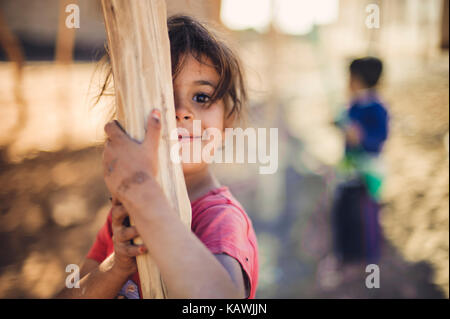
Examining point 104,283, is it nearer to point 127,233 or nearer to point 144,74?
point 127,233

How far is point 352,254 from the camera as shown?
3125 millimetres

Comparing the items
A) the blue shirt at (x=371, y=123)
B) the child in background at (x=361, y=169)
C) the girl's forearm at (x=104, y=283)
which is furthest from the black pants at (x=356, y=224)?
the girl's forearm at (x=104, y=283)

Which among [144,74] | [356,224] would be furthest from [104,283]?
[356,224]

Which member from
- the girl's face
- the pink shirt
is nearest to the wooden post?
the pink shirt

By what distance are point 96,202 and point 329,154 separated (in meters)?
3.41

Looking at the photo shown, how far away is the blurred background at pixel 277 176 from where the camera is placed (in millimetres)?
2926

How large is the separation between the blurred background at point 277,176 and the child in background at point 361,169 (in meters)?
0.22

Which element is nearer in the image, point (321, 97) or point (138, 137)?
point (138, 137)

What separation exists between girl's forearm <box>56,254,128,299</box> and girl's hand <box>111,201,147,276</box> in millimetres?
70

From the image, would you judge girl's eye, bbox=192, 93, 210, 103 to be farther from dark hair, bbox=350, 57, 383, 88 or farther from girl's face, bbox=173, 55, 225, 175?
dark hair, bbox=350, 57, 383, 88

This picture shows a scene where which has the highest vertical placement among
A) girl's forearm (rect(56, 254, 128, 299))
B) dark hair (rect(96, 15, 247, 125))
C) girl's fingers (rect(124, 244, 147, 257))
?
dark hair (rect(96, 15, 247, 125))

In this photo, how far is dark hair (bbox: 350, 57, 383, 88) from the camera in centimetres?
294
